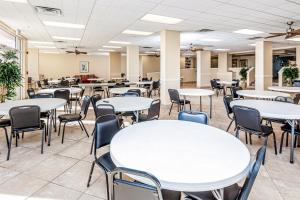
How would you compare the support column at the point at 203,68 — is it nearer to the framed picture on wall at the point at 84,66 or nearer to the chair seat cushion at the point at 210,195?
the framed picture on wall at the point at 84,66

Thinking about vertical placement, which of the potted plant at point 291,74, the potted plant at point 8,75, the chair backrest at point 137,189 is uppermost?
the potted plant at point 291,74

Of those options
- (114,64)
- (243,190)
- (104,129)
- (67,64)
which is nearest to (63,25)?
(104,129)

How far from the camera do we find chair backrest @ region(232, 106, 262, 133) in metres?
3.03

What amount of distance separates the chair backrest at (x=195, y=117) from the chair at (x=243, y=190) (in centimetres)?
98

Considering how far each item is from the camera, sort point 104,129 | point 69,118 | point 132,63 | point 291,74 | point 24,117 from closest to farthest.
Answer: point 104,129
point 24,117
point 69,118
point 291,74
point 132,63

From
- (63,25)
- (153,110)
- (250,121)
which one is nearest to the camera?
(250,121)

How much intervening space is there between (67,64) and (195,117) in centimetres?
1816

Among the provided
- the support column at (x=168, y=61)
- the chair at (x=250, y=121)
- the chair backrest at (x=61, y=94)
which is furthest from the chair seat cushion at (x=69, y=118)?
the support column at (x=168, y=61)

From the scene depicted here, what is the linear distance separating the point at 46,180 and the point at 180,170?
6.78 feet

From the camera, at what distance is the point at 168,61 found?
332 inches

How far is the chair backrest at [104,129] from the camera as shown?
2.22 metres

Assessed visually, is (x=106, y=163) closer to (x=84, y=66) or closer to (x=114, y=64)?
(x=114, y=64)

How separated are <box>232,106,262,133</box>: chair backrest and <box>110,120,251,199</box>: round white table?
1223 millimetres

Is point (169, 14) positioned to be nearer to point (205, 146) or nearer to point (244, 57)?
point (205, 146)
